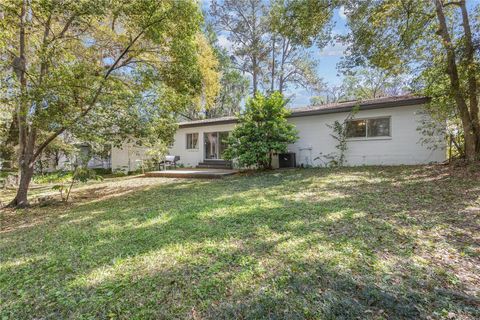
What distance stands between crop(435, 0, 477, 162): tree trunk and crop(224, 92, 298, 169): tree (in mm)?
5324

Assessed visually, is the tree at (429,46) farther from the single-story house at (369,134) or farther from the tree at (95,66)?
the tree at (95,66)

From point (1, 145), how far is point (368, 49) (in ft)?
63.4

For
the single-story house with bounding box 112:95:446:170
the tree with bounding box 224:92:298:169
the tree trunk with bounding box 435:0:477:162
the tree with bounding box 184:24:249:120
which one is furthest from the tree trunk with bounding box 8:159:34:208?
the tree with bounding box 184:24:249:120

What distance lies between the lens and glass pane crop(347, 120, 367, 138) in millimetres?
10891

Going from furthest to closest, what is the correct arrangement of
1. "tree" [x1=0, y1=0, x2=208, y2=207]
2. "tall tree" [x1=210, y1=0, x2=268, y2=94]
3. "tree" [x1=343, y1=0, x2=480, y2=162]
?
1. "tall tree" [x1=210, y1=0, x2=268, y2=94]
2. "tree" [x1=343, y1=0, x2=480, y2=162]
3. "tree" [x1=0, y1=0, x2=208, y2=207]

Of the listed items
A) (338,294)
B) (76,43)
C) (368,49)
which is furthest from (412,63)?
(76,43)

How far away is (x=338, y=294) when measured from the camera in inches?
93.2

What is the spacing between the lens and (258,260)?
3.07 m

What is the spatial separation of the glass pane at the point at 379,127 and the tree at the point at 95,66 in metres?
7.14

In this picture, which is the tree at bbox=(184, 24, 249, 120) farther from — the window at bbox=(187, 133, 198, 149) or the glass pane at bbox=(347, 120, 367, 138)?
the glass pane at bbox=(347, 120, 367, 138)

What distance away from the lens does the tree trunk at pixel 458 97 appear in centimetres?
760

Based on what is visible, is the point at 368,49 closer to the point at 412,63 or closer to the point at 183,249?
the point at 412,63

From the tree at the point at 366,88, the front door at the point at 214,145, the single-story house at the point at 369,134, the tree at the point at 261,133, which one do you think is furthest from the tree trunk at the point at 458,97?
the tree at the point at 366,88

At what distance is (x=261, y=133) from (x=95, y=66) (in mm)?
6234
